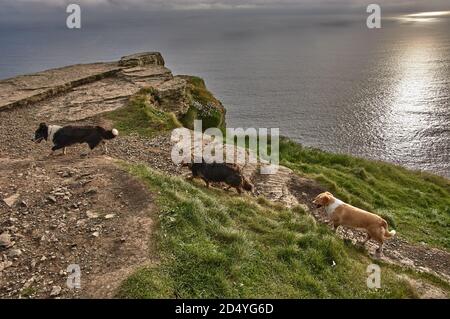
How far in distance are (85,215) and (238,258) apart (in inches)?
191

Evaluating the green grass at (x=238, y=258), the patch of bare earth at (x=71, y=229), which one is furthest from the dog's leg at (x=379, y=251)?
the patch of bare earth at (x=71, y=229)

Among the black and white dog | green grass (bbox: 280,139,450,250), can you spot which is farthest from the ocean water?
the black and white dog

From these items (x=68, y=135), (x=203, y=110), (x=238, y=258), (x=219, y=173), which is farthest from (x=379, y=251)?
(x=203, y=110)

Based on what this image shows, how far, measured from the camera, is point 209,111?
40656 millimetres

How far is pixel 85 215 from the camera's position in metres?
11.8

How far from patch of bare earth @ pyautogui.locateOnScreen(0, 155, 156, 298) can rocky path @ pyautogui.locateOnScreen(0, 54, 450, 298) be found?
0.08 feet

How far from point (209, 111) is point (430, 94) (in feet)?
251

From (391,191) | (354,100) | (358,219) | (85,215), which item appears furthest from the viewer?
(354,100)

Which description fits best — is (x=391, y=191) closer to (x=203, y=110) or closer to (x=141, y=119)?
(x=141, y=119)

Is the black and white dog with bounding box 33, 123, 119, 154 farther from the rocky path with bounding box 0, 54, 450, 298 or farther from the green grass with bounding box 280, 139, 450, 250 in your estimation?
the green grass with bounding box 280, 139, 450, 250

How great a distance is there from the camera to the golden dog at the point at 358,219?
550 inches

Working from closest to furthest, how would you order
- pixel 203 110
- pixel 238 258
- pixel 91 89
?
pixel 238 258 → pixel 91 89 → pixel 203 110

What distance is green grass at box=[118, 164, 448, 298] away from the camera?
9.52 m
